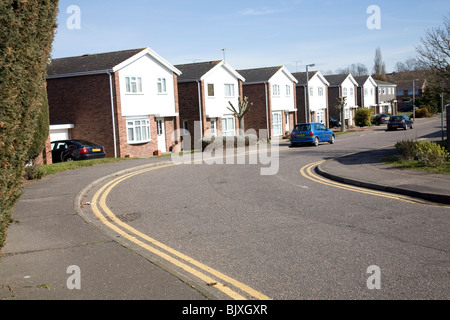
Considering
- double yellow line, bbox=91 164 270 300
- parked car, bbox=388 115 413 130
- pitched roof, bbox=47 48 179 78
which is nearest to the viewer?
double yellow line, bbox=91 164 270 300

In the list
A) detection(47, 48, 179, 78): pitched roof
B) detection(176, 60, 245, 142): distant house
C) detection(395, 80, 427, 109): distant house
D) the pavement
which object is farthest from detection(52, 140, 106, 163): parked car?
detection(395, 80, 427, 109): distant house

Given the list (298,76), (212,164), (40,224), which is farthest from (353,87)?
(40,224)

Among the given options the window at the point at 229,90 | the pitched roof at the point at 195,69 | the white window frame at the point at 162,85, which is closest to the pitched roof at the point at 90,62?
the white window frame at the point at 162,85

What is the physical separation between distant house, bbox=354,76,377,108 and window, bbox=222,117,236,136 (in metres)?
37.2

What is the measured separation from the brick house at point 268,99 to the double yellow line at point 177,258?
35.1 meters

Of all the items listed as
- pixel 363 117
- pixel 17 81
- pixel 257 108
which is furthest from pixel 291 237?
pixel 363 117

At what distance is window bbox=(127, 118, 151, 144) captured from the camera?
29734mm

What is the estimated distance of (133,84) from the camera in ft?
98.4

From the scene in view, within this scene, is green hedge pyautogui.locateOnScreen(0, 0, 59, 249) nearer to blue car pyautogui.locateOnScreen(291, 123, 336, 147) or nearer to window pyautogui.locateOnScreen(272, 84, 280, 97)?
blue car pyautogui.locateOnScreen(291, 123, 336, 147)

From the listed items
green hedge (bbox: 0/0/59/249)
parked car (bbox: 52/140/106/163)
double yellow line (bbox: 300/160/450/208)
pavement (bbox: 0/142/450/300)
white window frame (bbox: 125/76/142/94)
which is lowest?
double yellow line (bbox: 300/160/450/208)

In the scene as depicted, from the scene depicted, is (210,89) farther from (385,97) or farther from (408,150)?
(385,97)

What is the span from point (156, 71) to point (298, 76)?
2800 centimetres
